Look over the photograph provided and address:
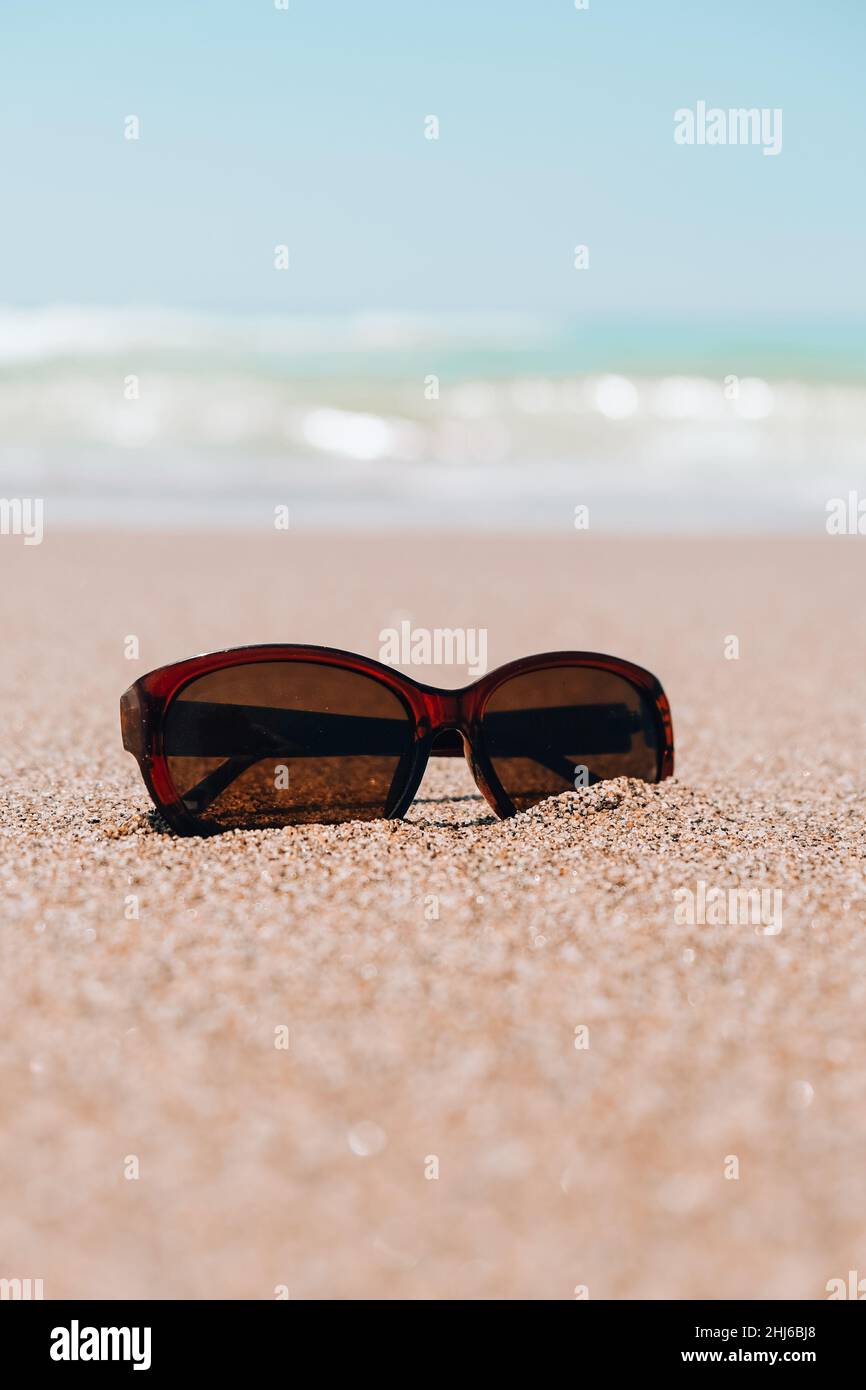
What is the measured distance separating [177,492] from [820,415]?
9979 mm

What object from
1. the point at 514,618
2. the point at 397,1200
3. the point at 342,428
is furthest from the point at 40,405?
the point at 397,1200

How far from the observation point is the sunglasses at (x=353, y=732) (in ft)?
7.10

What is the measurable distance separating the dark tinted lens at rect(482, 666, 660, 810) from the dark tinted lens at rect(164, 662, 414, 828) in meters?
0.20

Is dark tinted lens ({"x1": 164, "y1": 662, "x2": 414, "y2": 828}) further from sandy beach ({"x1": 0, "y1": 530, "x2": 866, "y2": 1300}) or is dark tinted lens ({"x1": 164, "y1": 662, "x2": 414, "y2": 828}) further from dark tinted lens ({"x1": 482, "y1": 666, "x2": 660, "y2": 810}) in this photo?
dark tinted lens ({"x1": 482, "y1": 666, "x2": 660, "y2": 810})

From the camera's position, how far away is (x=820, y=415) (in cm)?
1733

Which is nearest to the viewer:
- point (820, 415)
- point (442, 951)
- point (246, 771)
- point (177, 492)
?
point (442, 951)

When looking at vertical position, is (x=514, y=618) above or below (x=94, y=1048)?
above

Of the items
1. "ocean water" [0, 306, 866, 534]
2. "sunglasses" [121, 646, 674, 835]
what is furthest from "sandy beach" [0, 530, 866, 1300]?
"ocean water" [0, 306, 866, 534]

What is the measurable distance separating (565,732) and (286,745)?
582 mm

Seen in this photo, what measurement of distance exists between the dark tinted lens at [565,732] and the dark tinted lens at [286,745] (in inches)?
8.0

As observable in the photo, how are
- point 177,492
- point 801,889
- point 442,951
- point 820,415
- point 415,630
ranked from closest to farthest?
1. point 442,951
2. point 801,889
3. point 415,630
4. point 177,492
5. point 820,415

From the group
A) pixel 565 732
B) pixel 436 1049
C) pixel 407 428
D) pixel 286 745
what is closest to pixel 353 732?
pixel 286 745

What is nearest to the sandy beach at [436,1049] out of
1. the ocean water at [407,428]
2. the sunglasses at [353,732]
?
the sunglasses at [353,732]
